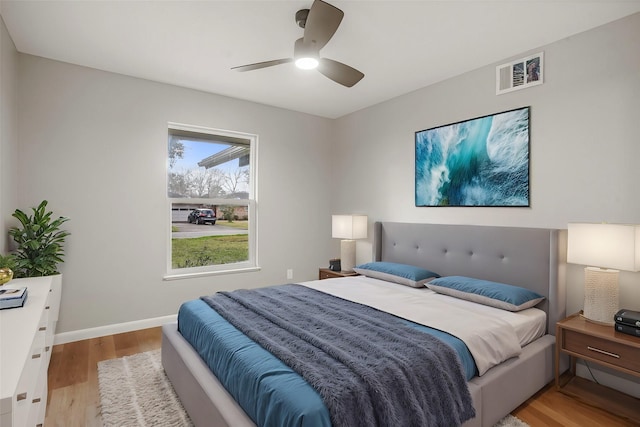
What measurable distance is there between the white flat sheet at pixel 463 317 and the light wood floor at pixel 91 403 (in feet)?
1.24

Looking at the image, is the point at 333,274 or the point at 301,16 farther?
the point at 333,274

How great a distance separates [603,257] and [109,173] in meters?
4.11

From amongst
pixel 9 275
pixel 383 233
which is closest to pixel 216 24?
pixel 9 275

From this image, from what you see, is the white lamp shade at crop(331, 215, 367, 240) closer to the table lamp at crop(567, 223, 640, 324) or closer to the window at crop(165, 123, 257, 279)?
the window at crop(165, 123, 257, 279)

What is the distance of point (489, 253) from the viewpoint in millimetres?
2910

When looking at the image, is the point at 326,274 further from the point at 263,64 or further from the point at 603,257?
the point at 603,257

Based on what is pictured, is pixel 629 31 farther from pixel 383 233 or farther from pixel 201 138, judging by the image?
pixel 201 138

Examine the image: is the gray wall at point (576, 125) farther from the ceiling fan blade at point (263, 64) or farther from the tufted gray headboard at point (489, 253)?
the ceiling fan blade at point (263, 64)

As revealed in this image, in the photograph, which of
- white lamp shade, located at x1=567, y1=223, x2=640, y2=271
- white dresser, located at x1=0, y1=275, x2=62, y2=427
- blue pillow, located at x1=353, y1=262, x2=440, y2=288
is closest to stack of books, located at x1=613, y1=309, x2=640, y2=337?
white lamp shade, located at x1=567, y1=223, x2=640, y2=271

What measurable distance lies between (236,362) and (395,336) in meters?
0.85

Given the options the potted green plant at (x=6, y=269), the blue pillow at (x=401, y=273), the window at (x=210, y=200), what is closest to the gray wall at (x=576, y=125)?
the blue pillow at (x=401, y=273)

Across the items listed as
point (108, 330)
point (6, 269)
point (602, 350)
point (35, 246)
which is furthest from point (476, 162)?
point (108, 330)

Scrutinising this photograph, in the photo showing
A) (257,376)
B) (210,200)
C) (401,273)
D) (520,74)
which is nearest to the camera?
(257,376)

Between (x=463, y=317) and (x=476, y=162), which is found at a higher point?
(x=476, y=162)
